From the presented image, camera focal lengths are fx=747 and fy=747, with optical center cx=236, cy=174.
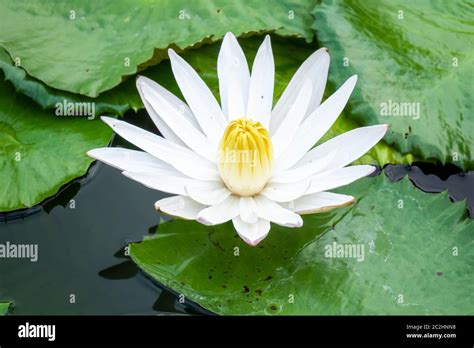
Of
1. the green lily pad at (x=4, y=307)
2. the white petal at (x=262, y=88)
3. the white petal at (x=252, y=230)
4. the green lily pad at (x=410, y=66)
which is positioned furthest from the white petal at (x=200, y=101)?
the green lily pad at (x=4, y=307)

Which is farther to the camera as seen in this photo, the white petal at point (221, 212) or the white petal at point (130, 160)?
the white petal at point (130, 160)

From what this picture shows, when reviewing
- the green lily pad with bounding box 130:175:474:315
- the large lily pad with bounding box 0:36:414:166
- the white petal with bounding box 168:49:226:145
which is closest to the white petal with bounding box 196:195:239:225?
the green lily pad with bounding box 130:175:474:315

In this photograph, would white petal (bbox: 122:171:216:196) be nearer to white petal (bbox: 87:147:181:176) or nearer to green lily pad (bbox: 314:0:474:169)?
white petal (bbox: 87:147:181:176)

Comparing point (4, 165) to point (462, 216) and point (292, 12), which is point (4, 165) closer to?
point (292, 12)

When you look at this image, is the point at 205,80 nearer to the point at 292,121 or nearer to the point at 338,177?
the point at 292,121

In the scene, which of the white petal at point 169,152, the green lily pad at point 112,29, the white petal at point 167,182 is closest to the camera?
the white petal at point 167,182

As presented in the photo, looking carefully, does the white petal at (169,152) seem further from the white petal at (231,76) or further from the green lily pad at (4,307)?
the green lily pad at (4,307)
